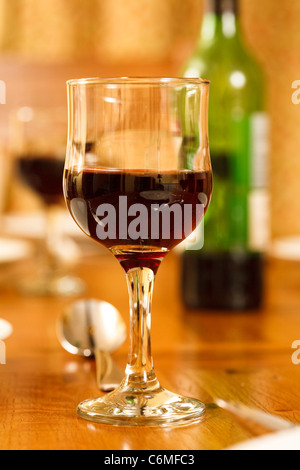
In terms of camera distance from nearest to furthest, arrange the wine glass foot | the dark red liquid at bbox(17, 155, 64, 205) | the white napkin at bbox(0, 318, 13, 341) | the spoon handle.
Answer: the spoon handle → the white napkin at bbox(0, 318, 13, 341) → the wine glass foot → the dark red liquid at bbox(17, 155, 64, 205)

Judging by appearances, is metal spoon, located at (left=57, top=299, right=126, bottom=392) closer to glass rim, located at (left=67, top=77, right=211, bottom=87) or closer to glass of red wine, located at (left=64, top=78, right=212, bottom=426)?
glass of red wine, located at (left=64, top=78, right=212, bottom=426)

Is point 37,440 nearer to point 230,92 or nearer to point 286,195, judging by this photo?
point 230,92

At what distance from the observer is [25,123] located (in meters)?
1.68

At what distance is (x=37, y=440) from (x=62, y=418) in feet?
0.23

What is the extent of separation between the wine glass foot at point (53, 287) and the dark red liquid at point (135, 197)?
782 mm

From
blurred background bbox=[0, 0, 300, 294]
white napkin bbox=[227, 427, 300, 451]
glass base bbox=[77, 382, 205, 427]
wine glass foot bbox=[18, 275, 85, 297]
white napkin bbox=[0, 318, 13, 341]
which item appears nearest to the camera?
white napkin bbox=[227, 427, 300, 451]

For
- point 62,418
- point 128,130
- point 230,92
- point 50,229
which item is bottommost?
point 62,418

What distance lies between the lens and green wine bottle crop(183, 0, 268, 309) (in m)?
1.29

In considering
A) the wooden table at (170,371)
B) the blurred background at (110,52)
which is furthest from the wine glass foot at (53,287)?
the blurred background at (110,52)

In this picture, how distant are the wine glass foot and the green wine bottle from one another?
0.28 metres

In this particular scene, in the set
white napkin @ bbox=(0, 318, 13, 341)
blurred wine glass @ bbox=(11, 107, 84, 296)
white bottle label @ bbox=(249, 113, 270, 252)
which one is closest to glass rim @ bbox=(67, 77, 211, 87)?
white napkin @ bbox=(0, 318, 13, 341)

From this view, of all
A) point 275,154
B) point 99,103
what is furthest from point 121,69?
point 99,103

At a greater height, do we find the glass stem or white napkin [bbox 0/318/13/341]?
the glass stem

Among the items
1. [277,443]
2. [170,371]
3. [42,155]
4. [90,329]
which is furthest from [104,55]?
[277,443]
